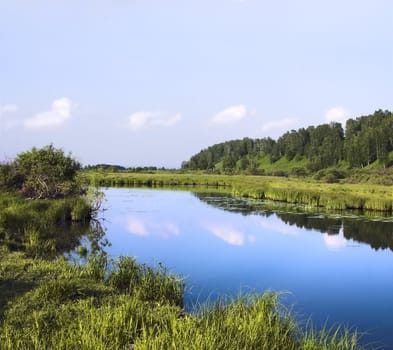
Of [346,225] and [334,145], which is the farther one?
[334,145]

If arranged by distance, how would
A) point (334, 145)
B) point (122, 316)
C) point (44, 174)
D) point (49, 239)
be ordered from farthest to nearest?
1. point (334, 145)
2. point (44, 174)
3. point (49, 239)
4. point (122, 316)

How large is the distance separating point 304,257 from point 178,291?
10.5 meters

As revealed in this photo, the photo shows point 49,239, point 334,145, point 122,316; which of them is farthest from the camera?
point 334,145

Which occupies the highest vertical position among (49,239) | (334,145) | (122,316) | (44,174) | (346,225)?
(334,145)

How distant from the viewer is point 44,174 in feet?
91.4

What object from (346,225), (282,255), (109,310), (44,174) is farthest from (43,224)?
(346,225)

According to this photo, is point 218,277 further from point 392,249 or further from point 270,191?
point 270,191

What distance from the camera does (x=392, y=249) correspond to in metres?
21.7

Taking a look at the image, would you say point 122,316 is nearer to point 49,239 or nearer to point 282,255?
point 49,239

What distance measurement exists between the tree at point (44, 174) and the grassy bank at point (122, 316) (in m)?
15.9

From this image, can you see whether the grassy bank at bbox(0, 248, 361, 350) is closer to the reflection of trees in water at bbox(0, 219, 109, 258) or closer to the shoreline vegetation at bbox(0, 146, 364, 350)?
the shoreline vegetation at bbox(0, 146, 364, 350)

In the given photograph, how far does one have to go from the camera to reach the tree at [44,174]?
89.6ft

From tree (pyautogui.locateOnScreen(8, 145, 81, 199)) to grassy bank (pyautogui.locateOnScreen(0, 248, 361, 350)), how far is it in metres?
15.9

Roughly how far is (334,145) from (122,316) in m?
136
